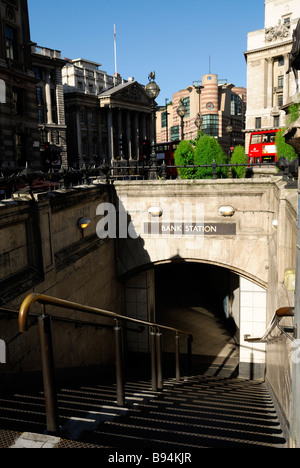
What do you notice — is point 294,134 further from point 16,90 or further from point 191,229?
point 16,90

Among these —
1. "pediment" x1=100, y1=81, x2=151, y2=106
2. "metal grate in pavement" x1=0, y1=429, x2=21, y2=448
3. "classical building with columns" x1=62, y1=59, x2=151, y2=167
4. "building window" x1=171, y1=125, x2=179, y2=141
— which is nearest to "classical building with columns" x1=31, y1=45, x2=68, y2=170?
"classical building with columns" x1=62, y1=59, x2=151, y2=167

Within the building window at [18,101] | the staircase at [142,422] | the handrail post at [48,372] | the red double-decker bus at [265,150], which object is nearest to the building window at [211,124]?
the red double-decker bus at [265,150]

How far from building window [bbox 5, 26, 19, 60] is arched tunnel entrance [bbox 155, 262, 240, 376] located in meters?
19.8

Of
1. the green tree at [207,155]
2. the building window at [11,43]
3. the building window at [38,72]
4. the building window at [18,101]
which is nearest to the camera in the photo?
the green tree at [207,155]

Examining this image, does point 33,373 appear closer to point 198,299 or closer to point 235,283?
point 235,283

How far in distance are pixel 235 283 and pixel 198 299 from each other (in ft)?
19.9

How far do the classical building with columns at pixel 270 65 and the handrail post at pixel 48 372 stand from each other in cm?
5159

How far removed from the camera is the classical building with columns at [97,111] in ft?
181

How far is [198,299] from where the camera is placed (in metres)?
21.5

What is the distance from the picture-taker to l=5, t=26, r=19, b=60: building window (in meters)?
27.1

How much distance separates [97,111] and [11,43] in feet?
104

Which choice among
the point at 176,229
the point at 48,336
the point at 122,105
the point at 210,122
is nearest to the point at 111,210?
the point at 176,229

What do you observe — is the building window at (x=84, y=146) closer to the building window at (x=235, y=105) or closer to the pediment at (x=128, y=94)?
the pediment at (x=128, y=94)

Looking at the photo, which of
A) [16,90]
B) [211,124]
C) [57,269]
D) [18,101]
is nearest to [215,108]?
[211,124]
